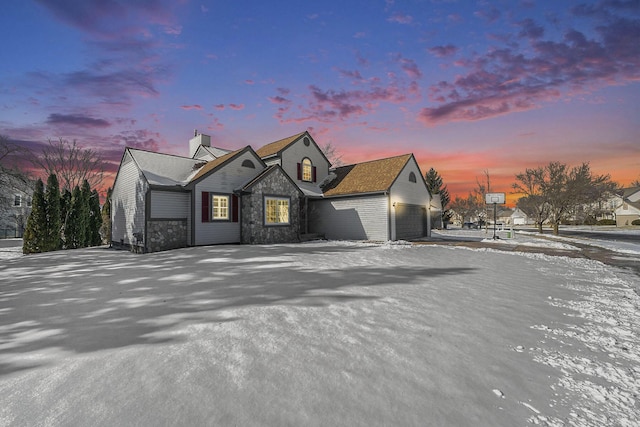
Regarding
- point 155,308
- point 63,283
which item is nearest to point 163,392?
point 155,308

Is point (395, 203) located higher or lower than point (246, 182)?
lower

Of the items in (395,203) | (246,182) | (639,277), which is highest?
(246,182)

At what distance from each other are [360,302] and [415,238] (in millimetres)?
16457

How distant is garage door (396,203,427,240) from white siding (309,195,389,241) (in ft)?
4.52

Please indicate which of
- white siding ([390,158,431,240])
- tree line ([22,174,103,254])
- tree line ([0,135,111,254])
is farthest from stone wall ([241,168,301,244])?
tree line ([22,174,103,254])

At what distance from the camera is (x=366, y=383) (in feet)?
9.12

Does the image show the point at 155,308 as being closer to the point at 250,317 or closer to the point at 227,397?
the point at 250,317

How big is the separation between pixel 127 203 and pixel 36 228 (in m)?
5.43

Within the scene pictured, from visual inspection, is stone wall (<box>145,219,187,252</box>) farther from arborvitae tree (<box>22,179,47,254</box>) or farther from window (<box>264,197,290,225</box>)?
arborvitae tree (<box>22,179,47,254</box>)

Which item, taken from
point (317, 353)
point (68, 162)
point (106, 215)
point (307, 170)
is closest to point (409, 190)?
point (307, 170)

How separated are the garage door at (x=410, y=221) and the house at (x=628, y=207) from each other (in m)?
51.9

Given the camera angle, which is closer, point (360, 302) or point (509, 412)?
point (509, 412)

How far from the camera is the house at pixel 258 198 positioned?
47.9 ft

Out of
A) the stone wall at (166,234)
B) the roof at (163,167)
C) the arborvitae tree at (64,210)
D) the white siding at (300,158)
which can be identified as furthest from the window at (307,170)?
the arborvitae tree at (64,210)
